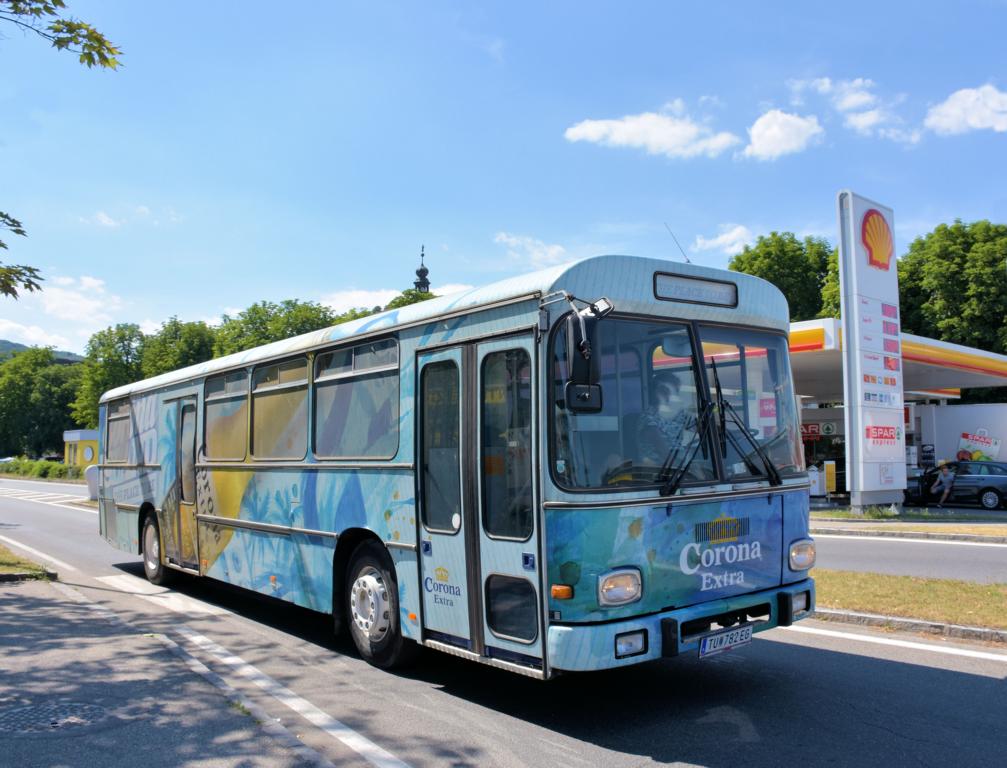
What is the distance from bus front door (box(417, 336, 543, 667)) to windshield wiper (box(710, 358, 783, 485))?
53.9 inches

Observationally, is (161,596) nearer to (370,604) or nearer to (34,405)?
(370,604)

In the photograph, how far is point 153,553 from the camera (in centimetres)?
1234

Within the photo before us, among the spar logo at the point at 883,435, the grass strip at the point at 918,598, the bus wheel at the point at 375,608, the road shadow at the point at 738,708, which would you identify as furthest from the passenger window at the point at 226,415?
the spar logo at the point at 883,435

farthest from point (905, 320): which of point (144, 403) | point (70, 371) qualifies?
point (70, 371)

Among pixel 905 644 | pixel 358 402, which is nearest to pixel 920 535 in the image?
pixel 905 644

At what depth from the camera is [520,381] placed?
559cm

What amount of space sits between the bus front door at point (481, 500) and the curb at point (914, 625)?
13.7ft

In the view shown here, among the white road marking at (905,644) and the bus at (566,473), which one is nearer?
the bus at (566,473)

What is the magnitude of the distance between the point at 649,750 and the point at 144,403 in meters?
10.1

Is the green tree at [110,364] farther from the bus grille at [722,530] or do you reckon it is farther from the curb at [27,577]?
the bus grille at [722,530]

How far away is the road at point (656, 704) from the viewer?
16.5ft

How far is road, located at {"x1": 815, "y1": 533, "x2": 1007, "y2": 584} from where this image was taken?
39.0ft

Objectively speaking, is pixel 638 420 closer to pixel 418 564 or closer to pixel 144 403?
pixel 418 564

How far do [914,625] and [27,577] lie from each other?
11.5 metres
